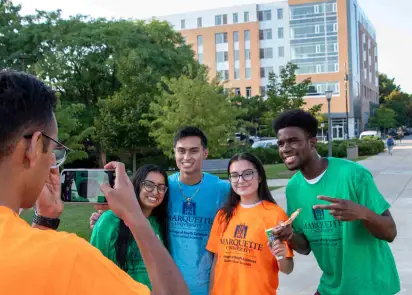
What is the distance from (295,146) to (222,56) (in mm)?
63020

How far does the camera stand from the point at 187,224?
3.29 meters

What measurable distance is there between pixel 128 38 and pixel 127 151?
7354mm

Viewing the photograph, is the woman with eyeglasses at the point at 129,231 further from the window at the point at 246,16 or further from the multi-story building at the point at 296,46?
the window at the point at 246,16

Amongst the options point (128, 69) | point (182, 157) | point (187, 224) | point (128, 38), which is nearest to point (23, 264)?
point (187, 224)

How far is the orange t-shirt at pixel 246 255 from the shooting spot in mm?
2877

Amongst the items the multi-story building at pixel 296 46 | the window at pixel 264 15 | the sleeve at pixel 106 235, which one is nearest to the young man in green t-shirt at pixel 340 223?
the sleeve at pixel 106 235

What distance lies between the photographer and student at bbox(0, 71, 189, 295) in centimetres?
104

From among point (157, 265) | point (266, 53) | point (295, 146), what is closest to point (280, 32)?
point (266, 53)

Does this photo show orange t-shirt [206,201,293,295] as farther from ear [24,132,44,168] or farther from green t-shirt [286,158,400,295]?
ear [24,132,44,168]

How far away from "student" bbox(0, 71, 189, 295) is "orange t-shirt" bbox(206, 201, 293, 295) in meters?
1.56

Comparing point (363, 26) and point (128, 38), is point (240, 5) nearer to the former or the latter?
point (363, 26)

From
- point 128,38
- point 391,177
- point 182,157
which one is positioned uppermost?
point 128,38

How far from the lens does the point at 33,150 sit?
1265mm

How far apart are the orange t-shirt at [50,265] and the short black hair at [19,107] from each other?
0.23 meters
